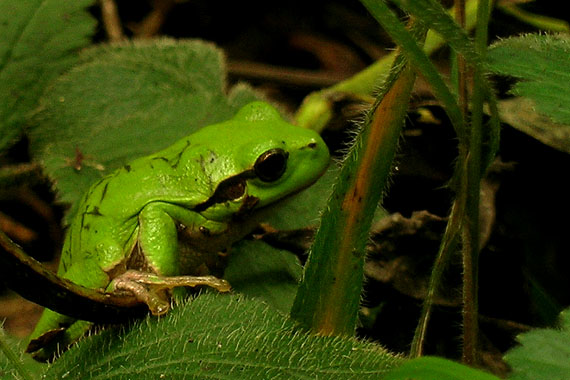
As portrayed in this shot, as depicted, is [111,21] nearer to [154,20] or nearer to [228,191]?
[154,20]

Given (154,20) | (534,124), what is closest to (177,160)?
(534,124)

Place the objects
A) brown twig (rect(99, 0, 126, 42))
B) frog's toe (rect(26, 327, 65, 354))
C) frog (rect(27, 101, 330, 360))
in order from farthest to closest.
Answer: brown twig (rect(99, 0, 126, 42)), frog (rect(27, 101, 330, 360)), frog's toe (rect(26, 327, 65, 354))

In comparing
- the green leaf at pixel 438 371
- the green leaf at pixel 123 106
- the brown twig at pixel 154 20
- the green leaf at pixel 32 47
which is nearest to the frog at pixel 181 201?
the green leaf at pixel 123 106

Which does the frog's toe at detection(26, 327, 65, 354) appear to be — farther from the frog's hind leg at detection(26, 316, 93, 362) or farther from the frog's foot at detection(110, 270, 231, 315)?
the frog's foot at detection(110, 270, 231, 315)

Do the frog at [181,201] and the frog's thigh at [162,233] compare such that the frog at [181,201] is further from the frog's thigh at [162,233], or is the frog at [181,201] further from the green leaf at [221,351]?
the green leaf at [221,351]

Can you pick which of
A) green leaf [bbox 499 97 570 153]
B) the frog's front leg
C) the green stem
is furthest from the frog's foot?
green leaf [bbox 499 97 570 153]

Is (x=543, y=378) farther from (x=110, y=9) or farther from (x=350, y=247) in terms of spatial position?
(x=110, y=9)
